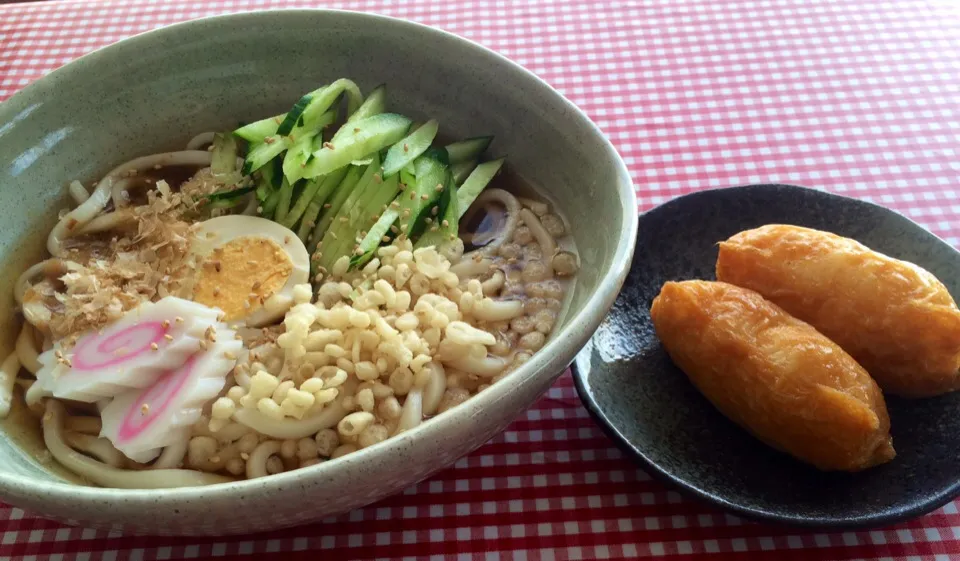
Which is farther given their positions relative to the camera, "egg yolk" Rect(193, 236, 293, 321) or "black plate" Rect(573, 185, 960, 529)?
"egg yolk" Rect(193, 236, 293, 321)

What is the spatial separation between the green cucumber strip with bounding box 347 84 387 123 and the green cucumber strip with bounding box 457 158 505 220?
23 centimetres

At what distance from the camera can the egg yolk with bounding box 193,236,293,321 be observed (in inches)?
53.2

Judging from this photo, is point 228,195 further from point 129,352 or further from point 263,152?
point 129,352

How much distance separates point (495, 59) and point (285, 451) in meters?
0.77

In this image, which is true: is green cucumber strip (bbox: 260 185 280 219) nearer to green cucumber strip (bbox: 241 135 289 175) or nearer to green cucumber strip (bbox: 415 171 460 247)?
green cucumber strip (bbox: 241 135 289 175)

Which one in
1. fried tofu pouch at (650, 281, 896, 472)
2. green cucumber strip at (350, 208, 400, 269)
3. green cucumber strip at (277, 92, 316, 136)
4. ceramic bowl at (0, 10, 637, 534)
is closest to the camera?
fried tofu pouch at (650, 281, 896, 472)

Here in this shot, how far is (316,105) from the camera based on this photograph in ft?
4.79

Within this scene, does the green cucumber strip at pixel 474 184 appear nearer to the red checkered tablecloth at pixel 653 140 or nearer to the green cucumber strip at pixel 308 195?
the green cucumber strip at pixel 308 195

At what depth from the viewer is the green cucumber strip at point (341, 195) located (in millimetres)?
1438

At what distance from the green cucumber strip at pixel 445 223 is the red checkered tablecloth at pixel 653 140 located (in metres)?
0.34

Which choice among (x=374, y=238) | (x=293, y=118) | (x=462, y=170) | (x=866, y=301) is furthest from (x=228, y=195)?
(x=866, y=301)

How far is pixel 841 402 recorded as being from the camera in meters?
1.07

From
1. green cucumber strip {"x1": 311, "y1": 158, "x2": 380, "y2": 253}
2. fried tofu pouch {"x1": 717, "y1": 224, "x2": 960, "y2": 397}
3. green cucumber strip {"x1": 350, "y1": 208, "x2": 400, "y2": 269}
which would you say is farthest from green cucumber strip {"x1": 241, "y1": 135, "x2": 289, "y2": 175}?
fried tofu pouch {"x1": 717, "y1": 224, "x2": 960, "y2": 397}

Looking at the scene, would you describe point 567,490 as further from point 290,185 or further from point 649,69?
point 649,69
